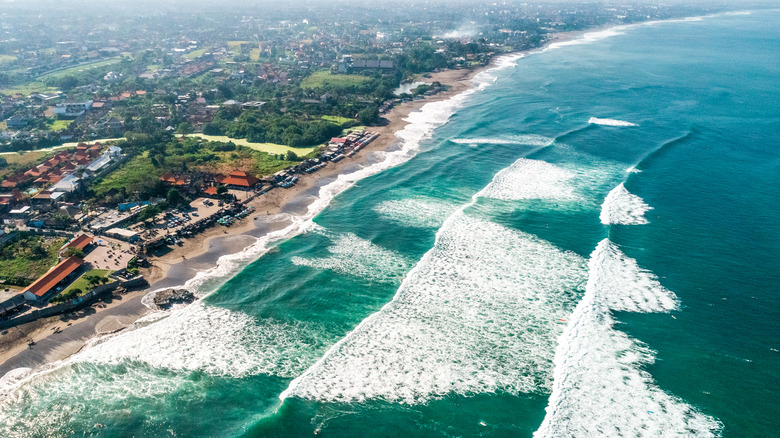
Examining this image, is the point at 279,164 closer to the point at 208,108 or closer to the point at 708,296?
the point at 208,108

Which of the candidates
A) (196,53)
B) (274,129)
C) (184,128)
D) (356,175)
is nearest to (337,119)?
(274,129)

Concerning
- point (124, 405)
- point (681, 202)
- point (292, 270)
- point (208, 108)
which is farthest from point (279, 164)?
point (681, 202)

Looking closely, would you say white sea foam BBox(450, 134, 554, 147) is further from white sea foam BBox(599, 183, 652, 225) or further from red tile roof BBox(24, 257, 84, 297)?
red tile roof BBox(24, 257, 84, 297)

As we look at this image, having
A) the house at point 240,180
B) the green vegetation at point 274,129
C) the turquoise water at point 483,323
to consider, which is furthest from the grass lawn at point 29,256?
the green vegetation at point 274,129

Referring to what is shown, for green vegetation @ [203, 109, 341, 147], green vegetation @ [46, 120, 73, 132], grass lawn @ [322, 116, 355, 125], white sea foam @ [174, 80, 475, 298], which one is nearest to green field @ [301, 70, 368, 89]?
grass lawn @ [322, 116, 355, 125]

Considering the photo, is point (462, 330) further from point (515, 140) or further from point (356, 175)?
point (515, 140)
